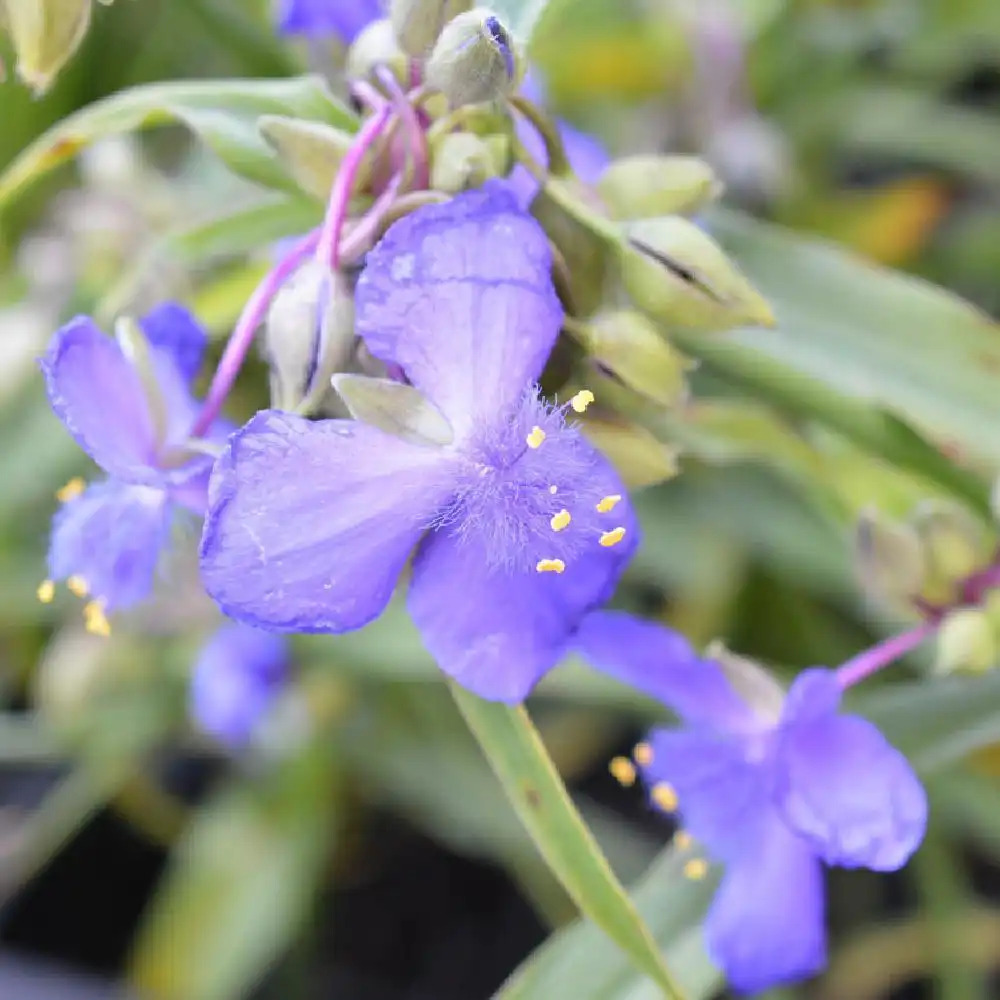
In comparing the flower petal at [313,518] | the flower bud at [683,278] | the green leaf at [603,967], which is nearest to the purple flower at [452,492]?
the flower petal at [313,518]

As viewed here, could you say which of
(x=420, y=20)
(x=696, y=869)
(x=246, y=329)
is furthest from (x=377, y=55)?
(x=696, y=869)

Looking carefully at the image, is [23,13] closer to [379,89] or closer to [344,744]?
[379,89]

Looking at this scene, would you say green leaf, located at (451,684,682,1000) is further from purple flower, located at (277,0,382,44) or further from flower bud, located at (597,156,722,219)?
purple flower, located at (277,0,382,44)

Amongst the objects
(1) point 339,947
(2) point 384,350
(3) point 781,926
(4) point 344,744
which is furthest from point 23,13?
(1) point 339,947

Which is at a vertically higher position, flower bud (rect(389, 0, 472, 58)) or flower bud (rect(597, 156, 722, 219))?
flower bud (rect(389, 0, 472, 58))

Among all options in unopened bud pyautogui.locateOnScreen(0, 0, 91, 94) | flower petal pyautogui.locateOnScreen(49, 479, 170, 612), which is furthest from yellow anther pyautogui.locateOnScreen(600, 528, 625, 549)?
unopened bud pyautogui.locateOnScreen(0, 0, 91, 94)
